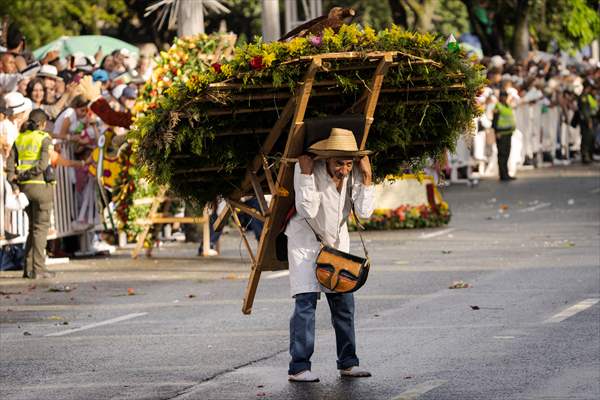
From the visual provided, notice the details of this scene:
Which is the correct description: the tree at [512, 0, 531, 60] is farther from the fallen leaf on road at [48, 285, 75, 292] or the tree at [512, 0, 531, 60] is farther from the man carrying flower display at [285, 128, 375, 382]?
the man carrying flower display at [285, 128, 375, 382]

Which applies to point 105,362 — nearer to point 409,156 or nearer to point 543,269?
point 409,156

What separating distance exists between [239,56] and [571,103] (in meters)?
31.9

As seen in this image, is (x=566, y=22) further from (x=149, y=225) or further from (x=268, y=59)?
(x=268, y=59)

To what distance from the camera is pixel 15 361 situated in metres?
11.8

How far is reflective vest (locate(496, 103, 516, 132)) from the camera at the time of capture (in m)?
33.4

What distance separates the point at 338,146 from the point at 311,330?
1.16 m

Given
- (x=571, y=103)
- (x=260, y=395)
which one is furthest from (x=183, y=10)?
(x=571, y=103)

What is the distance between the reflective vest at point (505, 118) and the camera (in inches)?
1315

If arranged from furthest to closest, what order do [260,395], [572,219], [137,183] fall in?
[572,219] < [137,183] < [260,395]

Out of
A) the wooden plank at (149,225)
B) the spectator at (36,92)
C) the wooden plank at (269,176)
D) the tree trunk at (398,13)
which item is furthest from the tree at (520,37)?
the wooden plank at (269,176)

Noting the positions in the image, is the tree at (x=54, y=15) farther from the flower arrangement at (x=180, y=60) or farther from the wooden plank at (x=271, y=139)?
the wooden plank at (x=271, y=139)

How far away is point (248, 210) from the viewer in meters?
11.2

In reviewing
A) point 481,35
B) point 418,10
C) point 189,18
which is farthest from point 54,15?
point 189,18

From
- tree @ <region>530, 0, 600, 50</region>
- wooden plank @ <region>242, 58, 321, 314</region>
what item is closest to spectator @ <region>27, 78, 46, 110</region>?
wooden plank @ <region>242, 58, 321, 314</region>
